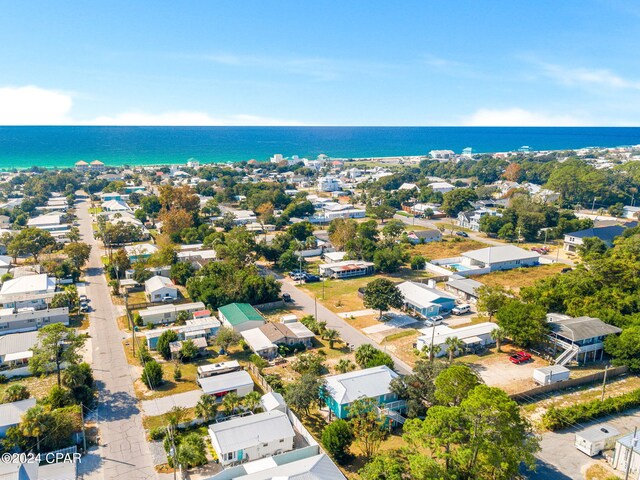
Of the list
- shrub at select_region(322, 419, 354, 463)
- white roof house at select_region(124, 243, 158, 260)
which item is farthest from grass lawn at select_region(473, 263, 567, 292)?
white roof house at select_region(124, 243, 158, 260)

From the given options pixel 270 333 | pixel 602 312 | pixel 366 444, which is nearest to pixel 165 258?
pixel 270 333

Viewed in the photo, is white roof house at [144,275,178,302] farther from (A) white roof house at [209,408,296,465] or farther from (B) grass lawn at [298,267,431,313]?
(A) white roof house at [209,408,296,465]

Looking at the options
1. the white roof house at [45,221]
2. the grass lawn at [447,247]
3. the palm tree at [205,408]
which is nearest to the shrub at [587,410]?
the palm tree at [205,408]

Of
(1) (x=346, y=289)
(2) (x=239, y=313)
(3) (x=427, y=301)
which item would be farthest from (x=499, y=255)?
(2) (x=239, y=313)

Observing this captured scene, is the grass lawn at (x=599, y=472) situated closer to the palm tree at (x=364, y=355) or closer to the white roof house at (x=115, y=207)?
the palm tree at (x=364, y=355)

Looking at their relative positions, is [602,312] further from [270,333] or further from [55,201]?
[55,201]

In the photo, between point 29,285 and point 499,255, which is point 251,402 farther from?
point 499,255
